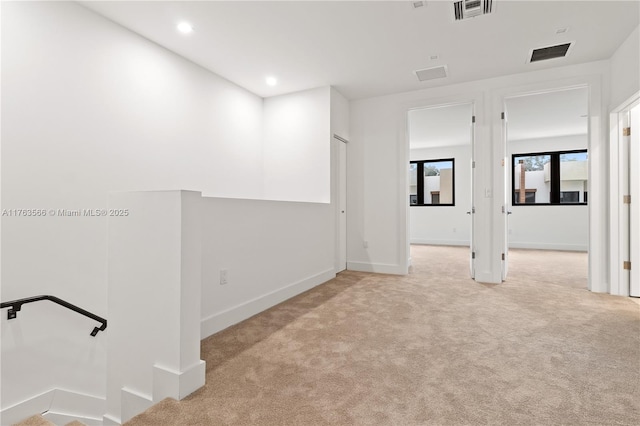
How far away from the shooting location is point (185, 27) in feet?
9.86

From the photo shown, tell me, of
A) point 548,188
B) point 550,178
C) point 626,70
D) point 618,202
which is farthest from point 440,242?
point 626,70

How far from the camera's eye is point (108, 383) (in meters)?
2.06

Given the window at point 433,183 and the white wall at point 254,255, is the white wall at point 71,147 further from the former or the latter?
the window at point 433,183

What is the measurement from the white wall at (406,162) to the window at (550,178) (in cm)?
486

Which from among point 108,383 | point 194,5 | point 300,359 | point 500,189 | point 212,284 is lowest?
point 108,383

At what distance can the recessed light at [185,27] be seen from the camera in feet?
9.70

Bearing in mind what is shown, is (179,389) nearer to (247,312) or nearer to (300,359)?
(300,359)

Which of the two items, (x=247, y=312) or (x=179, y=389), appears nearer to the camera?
(x=179, y=389)

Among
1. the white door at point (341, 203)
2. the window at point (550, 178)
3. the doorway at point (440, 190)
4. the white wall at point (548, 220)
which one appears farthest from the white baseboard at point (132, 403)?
the window at point (550, 178)

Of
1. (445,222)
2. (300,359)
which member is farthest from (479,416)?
(445,222)

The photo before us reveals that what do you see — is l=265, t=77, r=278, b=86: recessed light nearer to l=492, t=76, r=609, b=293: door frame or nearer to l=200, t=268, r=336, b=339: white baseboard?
l=200, t=268, r=336, b=339: white baseboard

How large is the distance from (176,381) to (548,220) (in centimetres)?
904

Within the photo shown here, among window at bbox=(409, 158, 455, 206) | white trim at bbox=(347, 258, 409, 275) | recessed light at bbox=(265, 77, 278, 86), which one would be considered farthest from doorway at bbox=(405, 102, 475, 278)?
recessed light at bbox=(265, 77, 278, 86)

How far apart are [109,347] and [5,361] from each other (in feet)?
2.54
